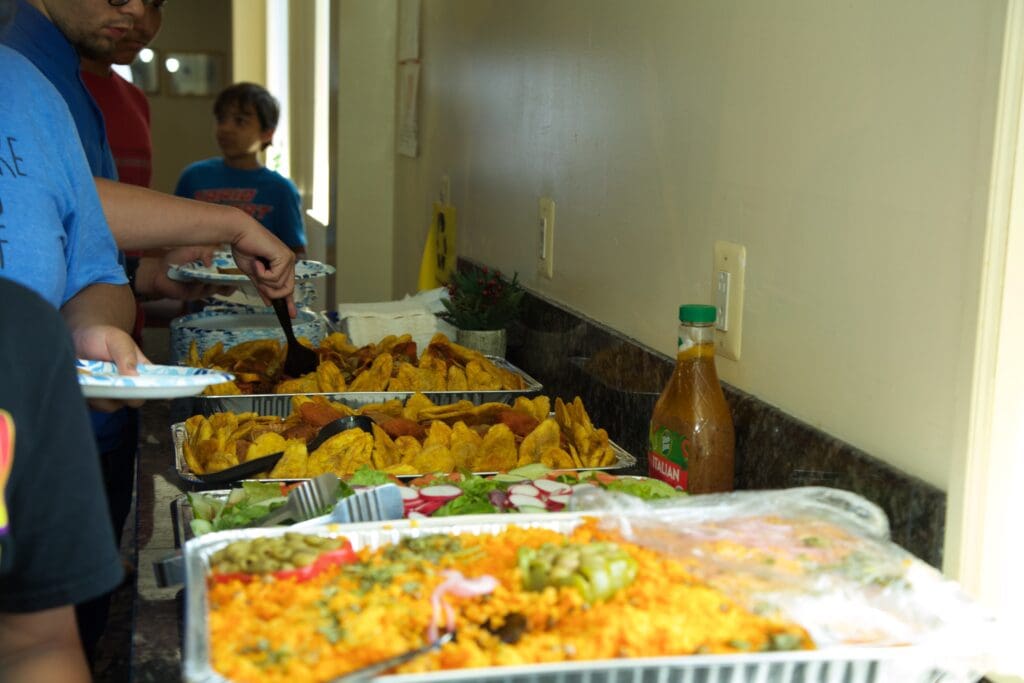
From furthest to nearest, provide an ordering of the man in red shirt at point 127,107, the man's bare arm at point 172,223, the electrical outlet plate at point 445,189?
the electrical outlet plate at point 445,189 → the man in red shirt at point 127,107 → the man's bare arm at point 172,223

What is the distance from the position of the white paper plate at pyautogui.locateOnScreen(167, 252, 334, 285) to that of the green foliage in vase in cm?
34

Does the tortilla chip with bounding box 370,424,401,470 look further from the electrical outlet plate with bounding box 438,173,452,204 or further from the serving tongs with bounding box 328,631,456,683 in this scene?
the electrical outlet plate with bounding box 438,173,452,204

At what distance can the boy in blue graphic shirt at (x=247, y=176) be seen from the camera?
4.16 m

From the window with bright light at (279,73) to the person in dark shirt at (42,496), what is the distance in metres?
5.81

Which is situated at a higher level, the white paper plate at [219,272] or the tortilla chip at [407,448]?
the white paper plate at [219,272]

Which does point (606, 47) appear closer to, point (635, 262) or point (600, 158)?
point (600, 158)

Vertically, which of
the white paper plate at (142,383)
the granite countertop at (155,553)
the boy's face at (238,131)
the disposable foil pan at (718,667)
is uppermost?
the boy's face at (238,131)

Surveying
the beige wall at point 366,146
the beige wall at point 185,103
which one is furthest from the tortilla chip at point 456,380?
the beige wall at point 185,103

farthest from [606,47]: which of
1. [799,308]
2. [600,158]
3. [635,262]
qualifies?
[799,308]

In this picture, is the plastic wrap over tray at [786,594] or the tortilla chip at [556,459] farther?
the tortilla chip at [556,459]

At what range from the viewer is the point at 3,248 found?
3.97ft

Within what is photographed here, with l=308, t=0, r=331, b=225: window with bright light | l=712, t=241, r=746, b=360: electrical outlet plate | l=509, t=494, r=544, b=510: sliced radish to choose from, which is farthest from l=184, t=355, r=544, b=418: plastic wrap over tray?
l=308, t=0, r=331, b=225: window with bright light

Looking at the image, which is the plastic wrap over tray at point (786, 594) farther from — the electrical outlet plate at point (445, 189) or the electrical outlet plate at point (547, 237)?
the electrical outlet plate at point (445, 189)

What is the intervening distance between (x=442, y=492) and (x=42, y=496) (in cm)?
38
